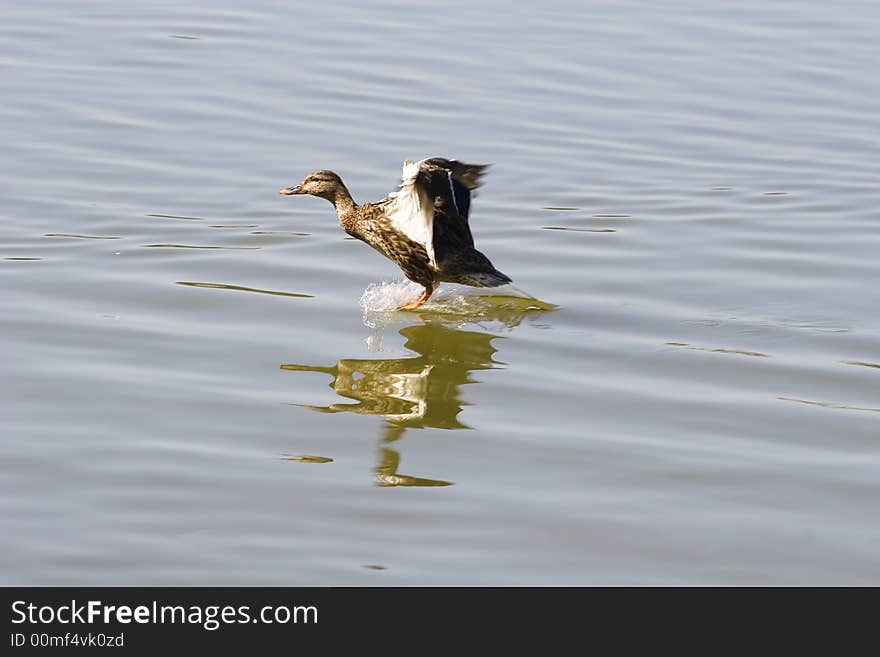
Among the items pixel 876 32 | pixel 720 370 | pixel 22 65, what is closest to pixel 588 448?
pixel 720 370

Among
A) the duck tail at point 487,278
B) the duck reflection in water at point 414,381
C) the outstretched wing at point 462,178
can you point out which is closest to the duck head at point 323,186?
the outstretched wing at point 462,178

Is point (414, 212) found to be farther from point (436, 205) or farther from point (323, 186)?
point (323, 186)

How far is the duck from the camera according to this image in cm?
914

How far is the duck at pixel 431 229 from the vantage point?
914 cm

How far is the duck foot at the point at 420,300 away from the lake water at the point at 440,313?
0.07 m

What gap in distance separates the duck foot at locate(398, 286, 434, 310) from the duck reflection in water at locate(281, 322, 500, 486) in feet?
1.05

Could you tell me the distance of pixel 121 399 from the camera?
7160 millimetres

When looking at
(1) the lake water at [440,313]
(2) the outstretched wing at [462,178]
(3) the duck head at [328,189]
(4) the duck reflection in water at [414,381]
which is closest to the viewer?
(1) the lake water at [440,313]

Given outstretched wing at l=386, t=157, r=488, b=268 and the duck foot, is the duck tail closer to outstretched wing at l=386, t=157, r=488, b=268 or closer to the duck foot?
outstretched wing at l=386, t=157, r=488, b=268

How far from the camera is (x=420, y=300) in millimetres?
9602

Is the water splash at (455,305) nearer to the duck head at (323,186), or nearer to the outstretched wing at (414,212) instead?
the outstretched wing at (414,212)

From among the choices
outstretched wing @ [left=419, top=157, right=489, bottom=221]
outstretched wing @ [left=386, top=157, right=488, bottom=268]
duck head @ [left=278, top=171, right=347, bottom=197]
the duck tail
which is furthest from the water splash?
duck head @ [left=278, top=171, right=347, bottom=197]
